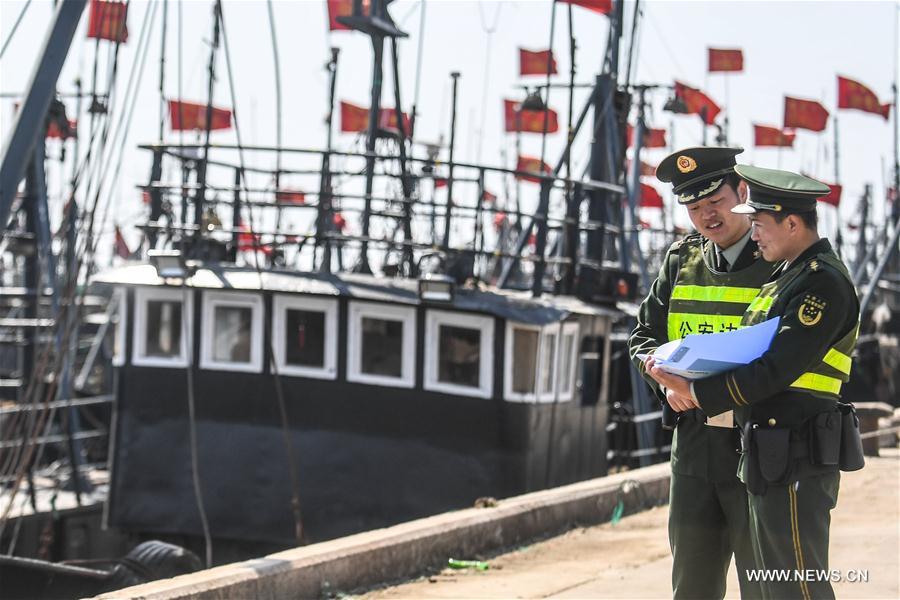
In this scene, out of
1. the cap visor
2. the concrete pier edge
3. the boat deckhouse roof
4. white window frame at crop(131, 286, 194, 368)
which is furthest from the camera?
white window frame at crop(131, 286, 194, 368)

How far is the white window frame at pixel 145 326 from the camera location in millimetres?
12438

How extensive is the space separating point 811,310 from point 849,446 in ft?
1.47

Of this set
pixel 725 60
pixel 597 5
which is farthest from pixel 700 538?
pixel 725 60

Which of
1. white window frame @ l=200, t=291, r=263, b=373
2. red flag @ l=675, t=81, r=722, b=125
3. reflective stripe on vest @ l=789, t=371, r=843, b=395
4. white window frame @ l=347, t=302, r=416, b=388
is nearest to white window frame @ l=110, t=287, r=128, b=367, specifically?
white window frame @ l=200, t=291, r=263, b=373

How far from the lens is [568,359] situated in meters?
12.9

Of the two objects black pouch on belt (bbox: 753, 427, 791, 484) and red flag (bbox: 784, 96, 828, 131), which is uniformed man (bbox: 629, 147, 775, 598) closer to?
black pouch on belt (bbox: 753, 427, 791, 484)

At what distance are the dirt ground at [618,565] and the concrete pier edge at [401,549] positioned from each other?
0.43ft

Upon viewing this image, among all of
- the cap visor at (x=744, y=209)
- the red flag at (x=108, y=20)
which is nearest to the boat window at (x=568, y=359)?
the red flag at (x=108, y=20)

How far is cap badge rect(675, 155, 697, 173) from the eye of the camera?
4.80 meters

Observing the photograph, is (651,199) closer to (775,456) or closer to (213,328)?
(213,328)

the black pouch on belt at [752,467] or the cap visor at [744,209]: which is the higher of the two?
the cap visor at [744,209]

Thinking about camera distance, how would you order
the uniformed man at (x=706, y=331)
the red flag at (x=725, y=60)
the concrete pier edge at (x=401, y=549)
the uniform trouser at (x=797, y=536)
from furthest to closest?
the red flag at (x=725, y=60), the concrete pier edge at (x=401, y=549), the uniformed man at (x=706, y=331), the uniform trouser at (x=797, y=536)

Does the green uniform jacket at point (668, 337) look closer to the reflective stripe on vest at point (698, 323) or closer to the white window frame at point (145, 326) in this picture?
the reflective stripe on vest at point (698, 323)

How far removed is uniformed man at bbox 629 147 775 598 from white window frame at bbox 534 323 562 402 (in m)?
6.95
